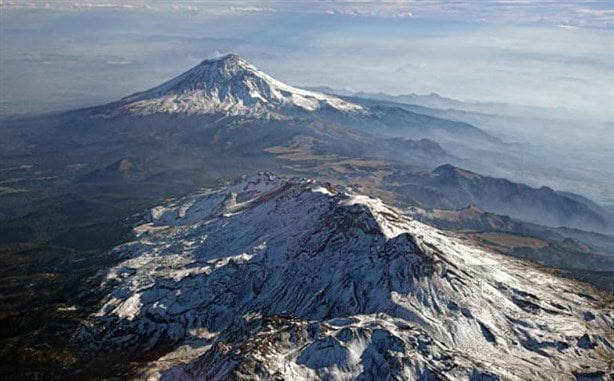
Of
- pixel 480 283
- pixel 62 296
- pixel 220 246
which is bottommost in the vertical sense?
pixel 62 296

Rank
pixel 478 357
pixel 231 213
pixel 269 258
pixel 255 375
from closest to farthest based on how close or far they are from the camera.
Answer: pixel 255 375 < pixel 478 357 < pixel 269 258 < pixel 231 213

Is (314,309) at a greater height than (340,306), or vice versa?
(340,306)

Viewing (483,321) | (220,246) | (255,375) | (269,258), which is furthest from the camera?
(220,246)

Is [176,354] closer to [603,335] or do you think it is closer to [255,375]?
[255,375]

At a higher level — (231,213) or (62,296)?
(231,213)

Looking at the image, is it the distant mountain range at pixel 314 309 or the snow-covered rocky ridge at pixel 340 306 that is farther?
the distant mountain range at pixel 314 309

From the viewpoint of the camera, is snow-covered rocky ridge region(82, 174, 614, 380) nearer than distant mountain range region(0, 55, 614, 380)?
Yes

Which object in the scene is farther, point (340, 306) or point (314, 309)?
point (314, 309)

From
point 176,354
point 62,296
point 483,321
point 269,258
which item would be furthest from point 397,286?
point 62,296
